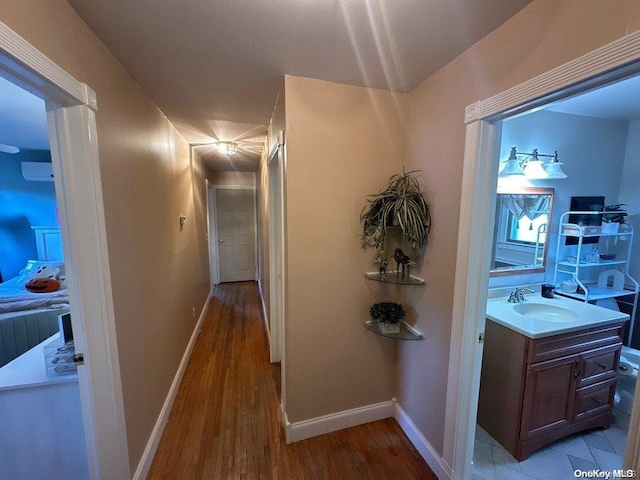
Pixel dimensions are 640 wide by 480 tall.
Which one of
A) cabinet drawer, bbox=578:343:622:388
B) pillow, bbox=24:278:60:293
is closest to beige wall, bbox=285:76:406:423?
cabinet drawer, bbox=578:343:622:388

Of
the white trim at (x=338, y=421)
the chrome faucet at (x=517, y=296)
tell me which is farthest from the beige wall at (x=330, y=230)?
the chrome faucet at (x=517, y=296)

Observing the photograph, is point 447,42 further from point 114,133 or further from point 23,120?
point 23,120

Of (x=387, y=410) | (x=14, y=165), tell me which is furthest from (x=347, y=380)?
(x=14, y=165)

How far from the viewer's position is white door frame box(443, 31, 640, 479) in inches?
39.6

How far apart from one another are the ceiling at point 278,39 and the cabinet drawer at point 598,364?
199 centimetres

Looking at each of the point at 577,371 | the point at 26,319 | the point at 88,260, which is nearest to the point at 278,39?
the point at 88,260

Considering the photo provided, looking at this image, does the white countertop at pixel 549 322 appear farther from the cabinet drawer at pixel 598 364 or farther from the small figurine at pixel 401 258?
the small figurine at pixel 401 258

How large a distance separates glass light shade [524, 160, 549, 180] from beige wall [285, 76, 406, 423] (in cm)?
99

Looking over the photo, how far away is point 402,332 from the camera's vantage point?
1747 mm

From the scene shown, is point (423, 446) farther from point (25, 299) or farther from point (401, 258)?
point (25, 299)

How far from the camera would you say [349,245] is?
1.70m

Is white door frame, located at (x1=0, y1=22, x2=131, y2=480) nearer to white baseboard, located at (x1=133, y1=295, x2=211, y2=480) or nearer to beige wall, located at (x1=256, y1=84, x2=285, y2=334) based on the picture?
white baseboard, located at (x1=133, y1=295, x2=211, y2=480)

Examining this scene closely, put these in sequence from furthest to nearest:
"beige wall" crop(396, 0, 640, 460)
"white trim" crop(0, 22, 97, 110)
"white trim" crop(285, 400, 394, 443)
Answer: "white trim" crop(285, 400, 394, 443)
"beige wall" crop(396, 0, 640, 460)
"white trim" crop(0, 22, 97, 110)

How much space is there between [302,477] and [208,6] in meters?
2.32
